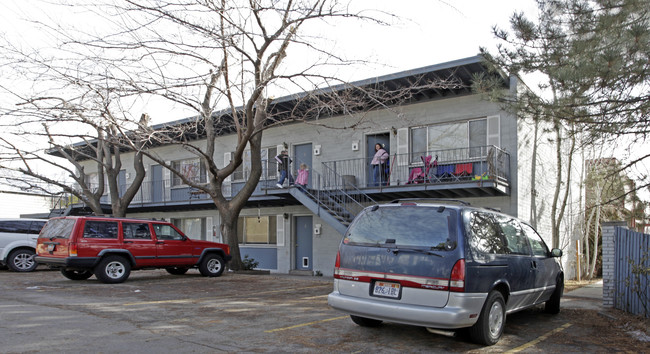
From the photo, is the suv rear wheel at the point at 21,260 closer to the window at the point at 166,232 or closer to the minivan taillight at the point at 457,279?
the window at the point at 166,232

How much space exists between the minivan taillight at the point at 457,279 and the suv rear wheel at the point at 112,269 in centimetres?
894

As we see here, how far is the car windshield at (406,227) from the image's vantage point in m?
5.71

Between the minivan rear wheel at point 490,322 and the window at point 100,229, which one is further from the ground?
the window at point 100,229

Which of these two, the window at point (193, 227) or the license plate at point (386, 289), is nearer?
the license plate at point (386, 289)

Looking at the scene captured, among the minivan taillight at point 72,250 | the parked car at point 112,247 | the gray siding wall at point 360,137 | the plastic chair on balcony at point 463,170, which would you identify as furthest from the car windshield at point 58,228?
the plastic chair on balcony at point 463,170

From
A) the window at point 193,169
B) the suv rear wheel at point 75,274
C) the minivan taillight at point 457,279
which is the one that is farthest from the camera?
the window at point 193,169

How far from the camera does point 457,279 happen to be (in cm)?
540

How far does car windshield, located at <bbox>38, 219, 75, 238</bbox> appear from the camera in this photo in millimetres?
11634

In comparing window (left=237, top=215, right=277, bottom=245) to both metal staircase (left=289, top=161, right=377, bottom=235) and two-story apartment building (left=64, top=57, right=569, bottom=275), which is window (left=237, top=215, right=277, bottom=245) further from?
metal staircase (left=289, top=161, right=377, bottom=235)

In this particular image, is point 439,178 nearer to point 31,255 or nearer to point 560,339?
point 560,339

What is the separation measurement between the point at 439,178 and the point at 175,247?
24.4 ft

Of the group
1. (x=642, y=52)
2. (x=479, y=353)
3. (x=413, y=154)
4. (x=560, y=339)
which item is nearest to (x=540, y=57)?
(x=642, y=52)

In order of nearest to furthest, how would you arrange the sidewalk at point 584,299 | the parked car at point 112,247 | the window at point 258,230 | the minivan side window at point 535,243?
the minivan side window at point 535,243 < the sidewalk at point 584,299 < the parked car at point 112,247 < the window at point 258,230

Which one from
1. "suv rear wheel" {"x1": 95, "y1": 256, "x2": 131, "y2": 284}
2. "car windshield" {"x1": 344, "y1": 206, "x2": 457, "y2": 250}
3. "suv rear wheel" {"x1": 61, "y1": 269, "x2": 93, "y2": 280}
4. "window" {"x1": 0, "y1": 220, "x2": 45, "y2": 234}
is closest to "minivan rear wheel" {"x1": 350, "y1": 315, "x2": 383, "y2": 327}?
"car windshield" {"x1": 344, "y1": 206, "x2": 457, "y2": 250}
